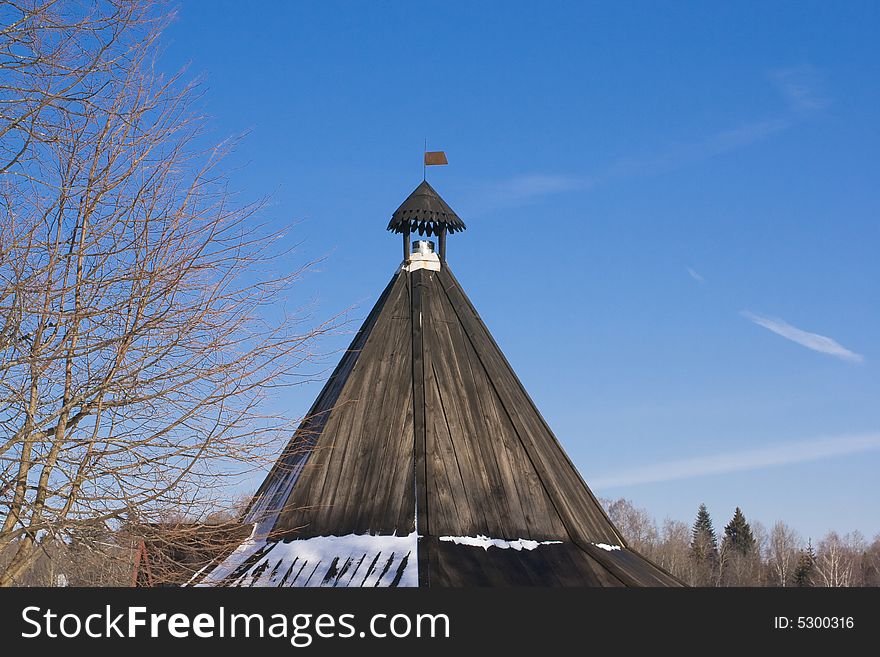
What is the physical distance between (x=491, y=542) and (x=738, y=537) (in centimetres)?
7711

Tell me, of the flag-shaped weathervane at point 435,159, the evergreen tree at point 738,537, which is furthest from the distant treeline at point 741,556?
the flag-shaped weathervane at point 435,159

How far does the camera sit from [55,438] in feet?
26.0

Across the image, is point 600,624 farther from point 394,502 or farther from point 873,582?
point 873,582

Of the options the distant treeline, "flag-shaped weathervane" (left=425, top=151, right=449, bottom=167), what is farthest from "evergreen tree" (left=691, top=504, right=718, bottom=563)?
"flag-shaped weathervane" (left=425, top=151, right=449, bottom=167)

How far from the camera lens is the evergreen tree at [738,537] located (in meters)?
79.1

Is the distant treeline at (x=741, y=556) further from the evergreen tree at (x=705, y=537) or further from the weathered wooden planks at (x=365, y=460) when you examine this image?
the weathered wooden planks at (x=365, y=460)

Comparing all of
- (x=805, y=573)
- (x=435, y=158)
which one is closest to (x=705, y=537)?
(x=805, y=573)

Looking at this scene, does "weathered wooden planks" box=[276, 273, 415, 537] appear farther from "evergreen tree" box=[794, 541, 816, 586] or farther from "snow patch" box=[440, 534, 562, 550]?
"evergreen tree" box=[794, 541, 816, 586]

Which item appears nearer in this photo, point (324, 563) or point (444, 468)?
point (324, 563)

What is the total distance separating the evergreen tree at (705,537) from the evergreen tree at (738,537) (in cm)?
129

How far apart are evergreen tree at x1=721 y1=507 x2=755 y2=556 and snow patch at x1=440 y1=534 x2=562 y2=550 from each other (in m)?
71.8

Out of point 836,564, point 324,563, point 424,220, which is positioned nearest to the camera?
point 324,563

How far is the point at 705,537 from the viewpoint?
87188 millimetres

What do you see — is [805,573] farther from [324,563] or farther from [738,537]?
[324,563]
